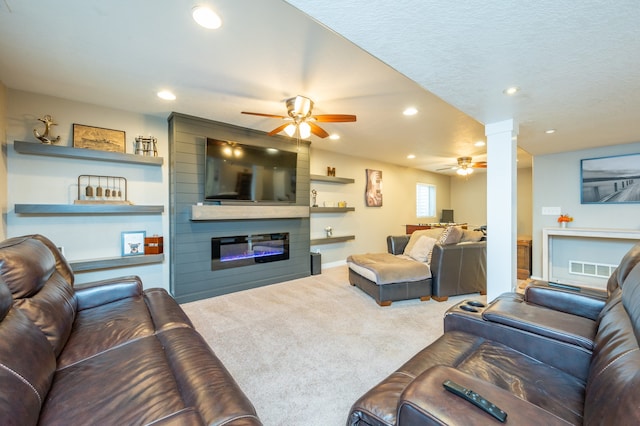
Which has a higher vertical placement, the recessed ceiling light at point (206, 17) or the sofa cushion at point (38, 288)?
the recessed ceiling light at point (206, 17)

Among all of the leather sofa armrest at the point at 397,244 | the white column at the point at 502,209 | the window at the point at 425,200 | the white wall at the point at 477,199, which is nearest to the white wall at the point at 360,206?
the window at the point at 425,200

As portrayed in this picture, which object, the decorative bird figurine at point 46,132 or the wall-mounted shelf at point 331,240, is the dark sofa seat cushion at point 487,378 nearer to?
the wall-mounted shelf at point 331,240

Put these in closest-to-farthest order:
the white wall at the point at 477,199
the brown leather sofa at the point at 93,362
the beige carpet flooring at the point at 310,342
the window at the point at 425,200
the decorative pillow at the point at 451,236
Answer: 1. the brown leather sofa at the point at 93,362
2. the beige carpet flooring at the point at 310,342
3. the decorative pillow at the point at 451,236
4. the white wall at the point at 477,199
5. the window at the point at 425,200

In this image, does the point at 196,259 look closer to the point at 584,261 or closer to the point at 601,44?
the point at 601,44

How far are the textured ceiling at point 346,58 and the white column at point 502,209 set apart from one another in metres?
0.26

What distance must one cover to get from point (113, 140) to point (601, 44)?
14.7ft

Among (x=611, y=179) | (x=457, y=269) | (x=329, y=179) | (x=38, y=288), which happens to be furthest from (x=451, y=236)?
(x=38, y=288)

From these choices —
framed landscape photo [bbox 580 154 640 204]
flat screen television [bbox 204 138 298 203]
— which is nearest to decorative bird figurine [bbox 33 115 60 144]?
flat screen television [bbox 204 138 298 203]

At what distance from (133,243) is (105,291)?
1497 mm

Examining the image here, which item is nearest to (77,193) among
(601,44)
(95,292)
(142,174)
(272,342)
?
(142,174)

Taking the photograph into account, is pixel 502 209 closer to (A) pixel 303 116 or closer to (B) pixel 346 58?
(B) pixel 346 58

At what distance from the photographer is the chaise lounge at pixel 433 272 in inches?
128

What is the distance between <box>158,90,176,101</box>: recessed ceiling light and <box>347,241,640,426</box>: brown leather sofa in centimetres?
322

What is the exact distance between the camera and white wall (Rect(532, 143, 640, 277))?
156 inches
